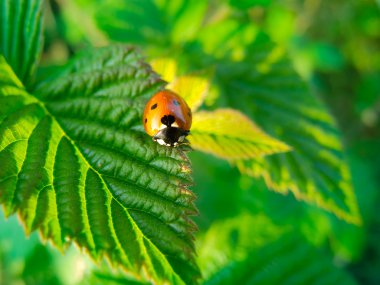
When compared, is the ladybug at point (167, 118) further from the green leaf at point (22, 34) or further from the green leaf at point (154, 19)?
the green leaf at point (154, 19)

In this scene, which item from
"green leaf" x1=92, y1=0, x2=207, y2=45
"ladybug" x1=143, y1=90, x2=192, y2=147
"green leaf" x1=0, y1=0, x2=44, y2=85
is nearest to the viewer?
"ladybug" x1=143, y1=90, x2=192, y2=147

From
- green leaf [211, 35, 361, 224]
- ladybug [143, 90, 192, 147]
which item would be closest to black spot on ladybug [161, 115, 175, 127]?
ladybug [143, 90, 192, 147]

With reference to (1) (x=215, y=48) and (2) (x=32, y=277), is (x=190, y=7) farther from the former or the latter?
(2) (x=32, y=277)

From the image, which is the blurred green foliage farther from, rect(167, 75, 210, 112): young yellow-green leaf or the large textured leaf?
rect(167, 75, 210, 112): young yellow-green leaf

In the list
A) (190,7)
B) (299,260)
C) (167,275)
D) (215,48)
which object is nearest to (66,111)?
(167,275)

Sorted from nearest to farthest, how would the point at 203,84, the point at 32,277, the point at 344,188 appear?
the point at 203,84, the point at 344,188, the point at 32,277
